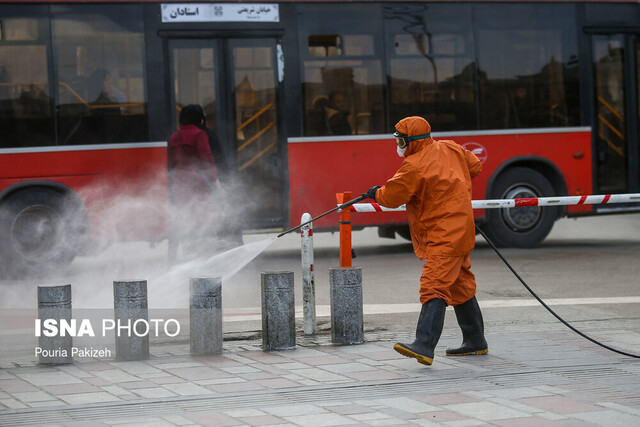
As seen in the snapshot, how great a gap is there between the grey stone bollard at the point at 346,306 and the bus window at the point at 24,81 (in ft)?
21.6

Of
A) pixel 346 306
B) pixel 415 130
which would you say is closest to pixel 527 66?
pixel 346 306

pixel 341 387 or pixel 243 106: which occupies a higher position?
pixel 243 106

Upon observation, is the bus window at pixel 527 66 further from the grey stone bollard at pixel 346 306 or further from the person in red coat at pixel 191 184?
the grey stone bollard at pixel 346 306

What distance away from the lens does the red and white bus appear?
42.6 ft

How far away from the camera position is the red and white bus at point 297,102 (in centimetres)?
1298

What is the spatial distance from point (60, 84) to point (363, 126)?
4.12 metres

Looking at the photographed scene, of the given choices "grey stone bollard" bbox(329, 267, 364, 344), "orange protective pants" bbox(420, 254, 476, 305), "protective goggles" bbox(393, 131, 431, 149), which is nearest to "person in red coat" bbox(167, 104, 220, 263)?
"grey stone bollard" bbox(329, 267, 364, 344)

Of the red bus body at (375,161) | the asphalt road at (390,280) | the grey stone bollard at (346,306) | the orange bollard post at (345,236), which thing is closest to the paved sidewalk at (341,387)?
the grey stone bollard at (346,306)

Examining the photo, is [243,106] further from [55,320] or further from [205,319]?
[55,320]

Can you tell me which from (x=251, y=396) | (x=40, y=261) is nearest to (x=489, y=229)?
(x=40, y=261)

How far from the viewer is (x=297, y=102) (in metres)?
13.9

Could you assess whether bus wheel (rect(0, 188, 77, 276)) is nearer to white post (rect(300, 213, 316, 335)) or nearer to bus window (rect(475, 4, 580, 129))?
white post (rect(300, 213, 316, 335))

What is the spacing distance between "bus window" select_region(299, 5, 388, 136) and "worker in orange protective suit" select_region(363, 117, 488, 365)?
721 centimetres

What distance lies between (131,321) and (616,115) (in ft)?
32.7
